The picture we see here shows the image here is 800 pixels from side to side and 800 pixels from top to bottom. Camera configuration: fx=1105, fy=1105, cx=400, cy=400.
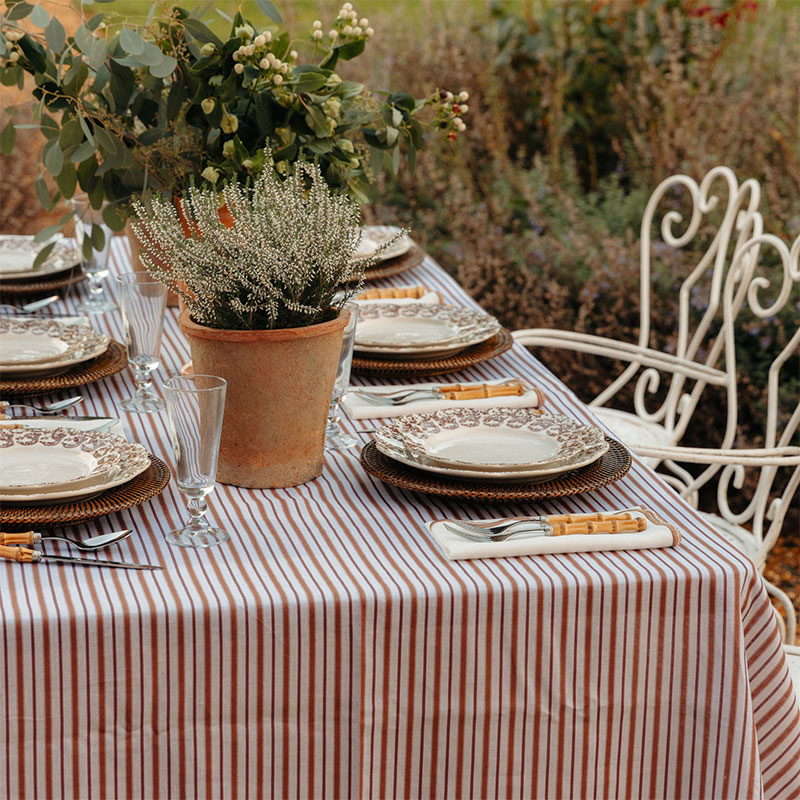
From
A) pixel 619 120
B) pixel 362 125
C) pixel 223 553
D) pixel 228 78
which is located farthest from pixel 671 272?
pixel 223 553

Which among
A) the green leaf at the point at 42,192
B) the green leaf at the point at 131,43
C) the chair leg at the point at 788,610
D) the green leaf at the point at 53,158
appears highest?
the green leaf at the point at 131,43

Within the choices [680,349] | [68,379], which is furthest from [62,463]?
[680,349]

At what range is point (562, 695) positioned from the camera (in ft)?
3.69

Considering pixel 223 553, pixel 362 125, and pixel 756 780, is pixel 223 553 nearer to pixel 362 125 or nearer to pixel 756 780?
pixel 756 780

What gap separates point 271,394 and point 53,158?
512mm

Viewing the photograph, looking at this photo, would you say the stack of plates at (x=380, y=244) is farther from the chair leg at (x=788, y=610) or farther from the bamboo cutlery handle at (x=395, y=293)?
the chair leg at (x=788, y=610)

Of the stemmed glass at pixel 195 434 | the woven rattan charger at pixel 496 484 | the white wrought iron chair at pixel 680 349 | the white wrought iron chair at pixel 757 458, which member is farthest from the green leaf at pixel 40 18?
the white wrought iron chair at pixel 680 349

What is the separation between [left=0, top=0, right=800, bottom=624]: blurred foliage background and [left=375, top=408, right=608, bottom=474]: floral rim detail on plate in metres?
2.05

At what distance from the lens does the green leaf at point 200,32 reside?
1619mm

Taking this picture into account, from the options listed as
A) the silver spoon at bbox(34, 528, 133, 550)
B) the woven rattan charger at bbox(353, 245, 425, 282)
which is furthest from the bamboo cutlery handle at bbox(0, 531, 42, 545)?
the woven rattan charger at bbox(353, 245, 425, 282)

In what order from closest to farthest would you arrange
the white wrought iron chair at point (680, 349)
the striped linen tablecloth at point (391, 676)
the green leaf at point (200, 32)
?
the striped linen tablecloth at point (391, 676) < the green leaf at point (200, 32) < the white wrought iron chair at point (680, 349)

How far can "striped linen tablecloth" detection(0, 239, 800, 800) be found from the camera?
1042mm

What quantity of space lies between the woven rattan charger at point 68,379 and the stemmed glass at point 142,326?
0.23ft

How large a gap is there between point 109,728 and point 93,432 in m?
0.46
